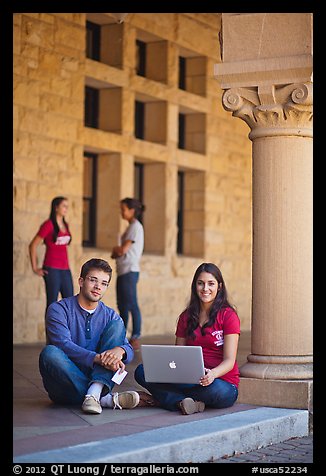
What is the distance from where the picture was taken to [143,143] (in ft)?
42.7

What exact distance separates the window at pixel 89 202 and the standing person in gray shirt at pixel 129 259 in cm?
199

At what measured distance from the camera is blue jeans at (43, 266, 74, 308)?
1025cm

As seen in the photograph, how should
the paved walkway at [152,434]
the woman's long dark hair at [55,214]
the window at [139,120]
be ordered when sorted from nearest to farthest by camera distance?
the paved walkway at [152,434] < the woman's long dark hair at [55,214] < the window at [139,120]

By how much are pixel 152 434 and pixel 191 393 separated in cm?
106

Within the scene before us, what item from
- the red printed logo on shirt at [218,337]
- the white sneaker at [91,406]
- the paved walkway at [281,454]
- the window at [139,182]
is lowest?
the paved walkway at [281,454]

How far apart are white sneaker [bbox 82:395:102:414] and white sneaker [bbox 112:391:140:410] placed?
0.23 m

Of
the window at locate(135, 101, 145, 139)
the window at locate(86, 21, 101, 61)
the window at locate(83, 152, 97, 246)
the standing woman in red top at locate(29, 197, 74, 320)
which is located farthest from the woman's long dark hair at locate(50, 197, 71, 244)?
the window at locate(135, 101, 145, 139)

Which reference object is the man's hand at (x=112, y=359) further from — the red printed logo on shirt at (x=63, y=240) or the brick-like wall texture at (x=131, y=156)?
the brick-like wall texture at (x=131, y=156)

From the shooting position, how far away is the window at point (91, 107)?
1272 centimetres

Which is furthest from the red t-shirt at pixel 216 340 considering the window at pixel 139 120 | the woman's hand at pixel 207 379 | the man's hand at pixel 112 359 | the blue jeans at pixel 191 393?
the window at pixel 139 120

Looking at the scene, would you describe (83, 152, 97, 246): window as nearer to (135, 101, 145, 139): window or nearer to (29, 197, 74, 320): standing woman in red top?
(135, 101, 145, 139): window
